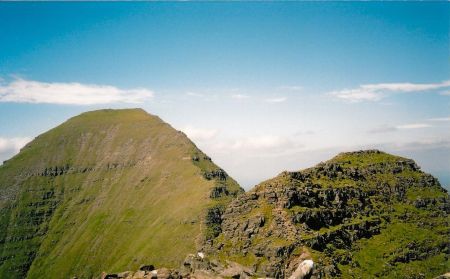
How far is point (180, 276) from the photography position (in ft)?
259

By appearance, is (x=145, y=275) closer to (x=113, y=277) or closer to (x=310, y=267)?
(x=113, y=277)

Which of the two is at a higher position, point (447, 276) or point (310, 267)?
point (310, 267)

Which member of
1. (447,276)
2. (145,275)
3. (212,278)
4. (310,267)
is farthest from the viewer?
(145,275)

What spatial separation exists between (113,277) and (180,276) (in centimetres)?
1781

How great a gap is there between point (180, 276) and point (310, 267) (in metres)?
35.3

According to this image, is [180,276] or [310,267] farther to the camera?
[180,276]

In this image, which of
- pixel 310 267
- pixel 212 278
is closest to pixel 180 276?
pixel 212 278

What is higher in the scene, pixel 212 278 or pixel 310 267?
pixel 310 267

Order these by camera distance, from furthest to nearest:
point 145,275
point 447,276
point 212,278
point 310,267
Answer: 1. point 145,275
2. point 212,278
3. point 447,276
4. point 310,267

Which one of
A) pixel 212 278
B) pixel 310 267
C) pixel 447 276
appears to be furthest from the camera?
pixel 212 278

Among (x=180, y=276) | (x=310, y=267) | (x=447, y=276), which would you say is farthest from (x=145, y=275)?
(x=447, y=276)

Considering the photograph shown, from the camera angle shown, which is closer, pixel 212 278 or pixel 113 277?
pixel 212 278

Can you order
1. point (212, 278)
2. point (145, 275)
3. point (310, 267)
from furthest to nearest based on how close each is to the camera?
point (145, 275), point (212, 278), point (310, 267)

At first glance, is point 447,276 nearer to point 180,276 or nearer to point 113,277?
point 180,276
